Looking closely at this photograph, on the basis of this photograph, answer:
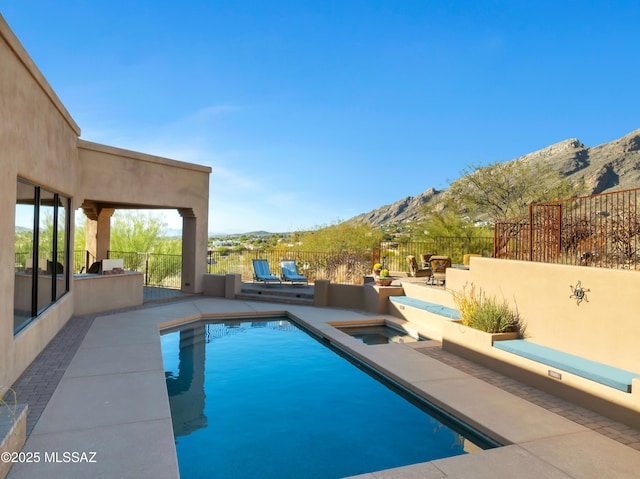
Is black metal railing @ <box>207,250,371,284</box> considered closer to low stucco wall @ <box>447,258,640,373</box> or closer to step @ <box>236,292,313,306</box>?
step @ <box>236,292,313,306</box>

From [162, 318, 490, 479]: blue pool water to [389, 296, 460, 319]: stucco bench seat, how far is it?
2722 millimetres

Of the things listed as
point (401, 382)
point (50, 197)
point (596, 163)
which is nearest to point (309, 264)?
point (50, 197)

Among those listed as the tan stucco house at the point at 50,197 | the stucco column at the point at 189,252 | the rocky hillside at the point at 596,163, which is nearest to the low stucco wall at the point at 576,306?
the tan stucco house at the point at 50,197

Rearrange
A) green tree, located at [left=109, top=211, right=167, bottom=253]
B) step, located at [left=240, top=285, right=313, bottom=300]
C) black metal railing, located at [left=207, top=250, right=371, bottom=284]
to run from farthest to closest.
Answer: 1. green tree, located at [left=109, top=211, right=167, bottom=253]
2. black metal railing, located at [left=207, top=250, right=371, bottom=284]
3. step, located at [left=240, top=285, right=313, bottom=300]

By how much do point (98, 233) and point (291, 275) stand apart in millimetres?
7500

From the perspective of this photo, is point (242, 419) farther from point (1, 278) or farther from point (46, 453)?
point (1, 278)

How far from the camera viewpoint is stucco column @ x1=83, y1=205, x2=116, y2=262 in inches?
607

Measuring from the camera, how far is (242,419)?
5086 mm

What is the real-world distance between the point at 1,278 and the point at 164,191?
8007mm

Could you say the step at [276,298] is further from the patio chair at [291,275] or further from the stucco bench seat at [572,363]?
the stucco bench seat at [572,363]

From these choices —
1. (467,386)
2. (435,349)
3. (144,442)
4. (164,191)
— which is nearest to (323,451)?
(144,442)

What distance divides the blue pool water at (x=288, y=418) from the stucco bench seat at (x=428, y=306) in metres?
2.72

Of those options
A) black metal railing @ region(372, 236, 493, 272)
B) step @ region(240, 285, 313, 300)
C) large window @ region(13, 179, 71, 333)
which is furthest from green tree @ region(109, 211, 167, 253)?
black metal railing @ region(372, 236, 493, 272)

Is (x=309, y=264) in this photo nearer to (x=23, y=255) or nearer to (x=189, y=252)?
(x=189, y=252)
